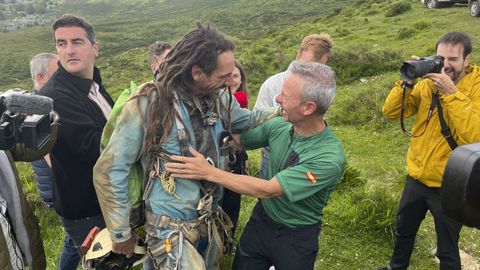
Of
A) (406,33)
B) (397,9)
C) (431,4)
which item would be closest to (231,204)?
(406,33)

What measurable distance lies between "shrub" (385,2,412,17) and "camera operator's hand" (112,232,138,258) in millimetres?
20925

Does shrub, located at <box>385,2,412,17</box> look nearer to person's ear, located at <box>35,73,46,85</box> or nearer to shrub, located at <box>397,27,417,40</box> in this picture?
shrub, located at <box>397,27,417,40</box>

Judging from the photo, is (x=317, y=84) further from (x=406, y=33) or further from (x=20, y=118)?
(x=406, y=33)

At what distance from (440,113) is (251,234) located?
1.81 m

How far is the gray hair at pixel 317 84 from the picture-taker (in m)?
2.59

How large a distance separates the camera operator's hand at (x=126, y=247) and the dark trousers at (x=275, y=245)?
80cm

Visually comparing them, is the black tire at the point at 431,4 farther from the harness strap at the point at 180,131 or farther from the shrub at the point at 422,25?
the harness strap at the point at 180,131

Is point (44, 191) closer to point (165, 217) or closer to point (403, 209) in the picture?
point (165, 217)

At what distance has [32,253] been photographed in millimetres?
2730

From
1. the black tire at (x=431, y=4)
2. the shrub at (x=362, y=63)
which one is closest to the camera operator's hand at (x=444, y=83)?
the shrub at (x=362, y=63)

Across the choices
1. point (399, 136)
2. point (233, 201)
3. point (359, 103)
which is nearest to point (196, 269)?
point (233, 201)

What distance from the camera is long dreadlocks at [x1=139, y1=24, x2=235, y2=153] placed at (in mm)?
2416

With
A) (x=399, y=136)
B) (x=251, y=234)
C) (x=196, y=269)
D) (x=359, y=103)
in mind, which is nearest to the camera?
(x=196, y=269)

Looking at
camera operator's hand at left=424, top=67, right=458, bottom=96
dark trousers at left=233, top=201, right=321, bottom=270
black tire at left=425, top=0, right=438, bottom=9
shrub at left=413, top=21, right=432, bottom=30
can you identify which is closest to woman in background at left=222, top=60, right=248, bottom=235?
dark trousers at left=233, top=201, right=321, bottom=270
